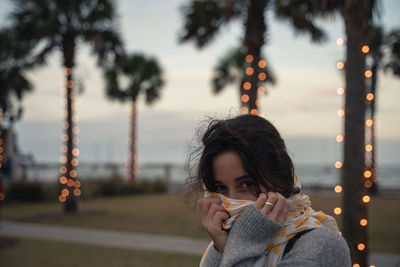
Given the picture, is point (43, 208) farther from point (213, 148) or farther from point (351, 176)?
point (213, 148)

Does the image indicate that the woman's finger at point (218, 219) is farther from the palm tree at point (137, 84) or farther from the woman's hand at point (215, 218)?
the palm tree at point (137, 84)

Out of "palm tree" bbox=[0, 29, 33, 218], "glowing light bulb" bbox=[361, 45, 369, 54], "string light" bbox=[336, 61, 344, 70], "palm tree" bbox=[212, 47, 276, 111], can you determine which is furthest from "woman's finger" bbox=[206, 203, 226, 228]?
"palm tree" bbox=[212, 47, 276, 111]

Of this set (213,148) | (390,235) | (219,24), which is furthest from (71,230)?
(213,148)

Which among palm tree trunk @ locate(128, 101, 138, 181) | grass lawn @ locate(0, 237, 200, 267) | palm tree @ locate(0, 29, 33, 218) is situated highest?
palm tree @ locate(0, 29, 33, 218)

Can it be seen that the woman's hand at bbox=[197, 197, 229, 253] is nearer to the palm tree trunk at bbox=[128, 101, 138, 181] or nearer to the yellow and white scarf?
the yellow and white scarf

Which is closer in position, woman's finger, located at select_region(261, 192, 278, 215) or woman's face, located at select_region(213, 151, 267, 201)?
woman's finger, located at select_region(261, 192, 278, 215)

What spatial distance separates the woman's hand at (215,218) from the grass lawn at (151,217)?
20.6 ft

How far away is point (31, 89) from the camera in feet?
51.6

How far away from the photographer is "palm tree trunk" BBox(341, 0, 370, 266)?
542 centimetres

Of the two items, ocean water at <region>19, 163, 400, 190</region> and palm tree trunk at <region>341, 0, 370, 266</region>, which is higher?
palm tree trunk at <region>341, 0, 370, 266</region>

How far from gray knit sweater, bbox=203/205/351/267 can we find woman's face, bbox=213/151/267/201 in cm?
10

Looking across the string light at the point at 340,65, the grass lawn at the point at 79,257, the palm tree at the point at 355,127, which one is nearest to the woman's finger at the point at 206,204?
the palm tree at the point at 355,127

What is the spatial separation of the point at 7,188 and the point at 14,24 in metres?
6.78

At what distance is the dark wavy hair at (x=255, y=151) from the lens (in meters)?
1.51
